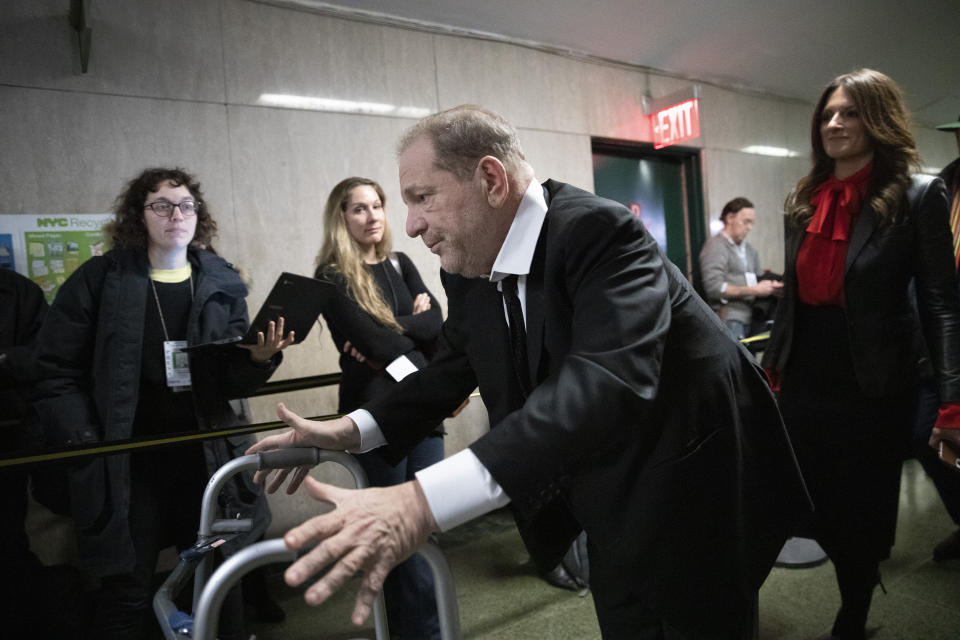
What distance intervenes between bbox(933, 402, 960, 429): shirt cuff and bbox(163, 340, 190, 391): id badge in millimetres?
2556

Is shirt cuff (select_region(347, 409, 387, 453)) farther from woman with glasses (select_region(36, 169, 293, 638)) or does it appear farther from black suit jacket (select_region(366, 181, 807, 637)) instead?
woman with glasses (select_region(36, 169, 293, 638))

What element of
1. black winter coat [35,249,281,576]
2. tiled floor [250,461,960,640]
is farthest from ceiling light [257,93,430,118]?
tiled floor [250,461,960,640]

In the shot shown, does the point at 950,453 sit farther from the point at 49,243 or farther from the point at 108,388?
the point at 49,243

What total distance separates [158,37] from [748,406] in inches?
154

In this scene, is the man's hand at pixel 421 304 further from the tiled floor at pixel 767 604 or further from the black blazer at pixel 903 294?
the black blazer at pixel 903 294

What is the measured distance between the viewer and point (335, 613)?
9.89 ft

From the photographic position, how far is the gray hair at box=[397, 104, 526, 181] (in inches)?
51.1

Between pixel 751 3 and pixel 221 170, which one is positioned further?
pixel 751 3

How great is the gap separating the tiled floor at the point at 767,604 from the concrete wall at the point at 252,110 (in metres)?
1.13

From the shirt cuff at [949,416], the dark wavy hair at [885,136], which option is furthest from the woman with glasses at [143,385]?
the shirt cuff at [949,416]

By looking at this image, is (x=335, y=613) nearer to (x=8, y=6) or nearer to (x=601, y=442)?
(x=601, y=442)

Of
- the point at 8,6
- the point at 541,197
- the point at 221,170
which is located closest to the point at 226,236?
the point at 221,170

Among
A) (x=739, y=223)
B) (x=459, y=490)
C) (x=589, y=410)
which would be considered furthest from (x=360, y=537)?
(x=739, y=223)

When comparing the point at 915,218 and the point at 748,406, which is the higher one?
the point at 915,218
